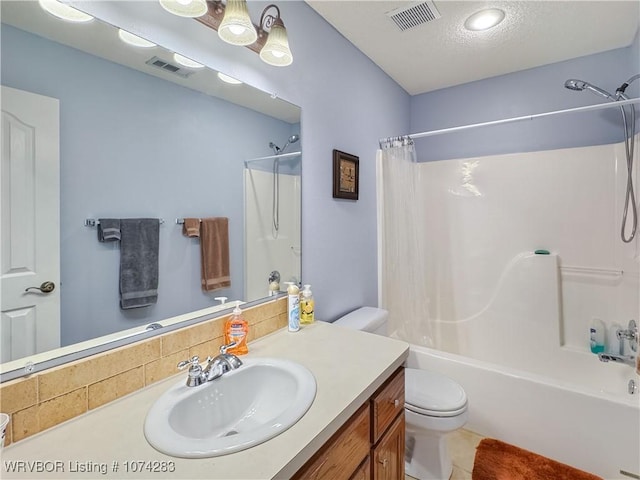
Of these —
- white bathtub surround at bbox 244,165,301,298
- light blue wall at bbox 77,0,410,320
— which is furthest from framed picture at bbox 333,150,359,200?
white bathtub surround at bbox 244,165,301,298

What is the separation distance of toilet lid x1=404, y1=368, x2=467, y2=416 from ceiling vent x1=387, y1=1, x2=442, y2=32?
1988 mm

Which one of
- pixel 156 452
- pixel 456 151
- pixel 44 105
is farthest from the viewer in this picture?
pixel 456 151

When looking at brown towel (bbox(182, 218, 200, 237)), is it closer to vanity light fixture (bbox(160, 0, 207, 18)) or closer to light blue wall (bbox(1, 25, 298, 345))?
light blue wall (bbox(1, 25, 298, 345))

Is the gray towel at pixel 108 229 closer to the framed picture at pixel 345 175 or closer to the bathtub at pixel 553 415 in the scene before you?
the framed picture at pixel 345 175

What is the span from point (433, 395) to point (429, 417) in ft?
0.40

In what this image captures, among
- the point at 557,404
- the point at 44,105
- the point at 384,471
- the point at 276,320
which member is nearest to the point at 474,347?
the point at 557,404

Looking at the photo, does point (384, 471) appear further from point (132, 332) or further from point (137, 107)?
point (137, 107)

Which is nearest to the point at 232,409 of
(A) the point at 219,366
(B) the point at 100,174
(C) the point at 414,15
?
(A) the point at 219,366

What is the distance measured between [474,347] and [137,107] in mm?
2640

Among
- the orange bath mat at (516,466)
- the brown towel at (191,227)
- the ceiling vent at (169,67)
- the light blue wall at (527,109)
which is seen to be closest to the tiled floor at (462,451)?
the orange bath mat at (516,466)

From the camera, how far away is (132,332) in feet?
3.08

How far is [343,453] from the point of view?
0.86 meters

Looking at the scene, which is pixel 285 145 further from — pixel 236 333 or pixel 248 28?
pixel 236 333

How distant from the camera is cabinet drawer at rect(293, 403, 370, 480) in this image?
0.75 meters
